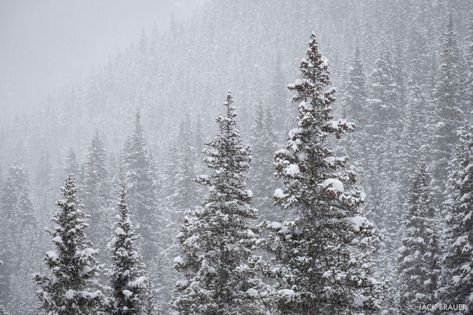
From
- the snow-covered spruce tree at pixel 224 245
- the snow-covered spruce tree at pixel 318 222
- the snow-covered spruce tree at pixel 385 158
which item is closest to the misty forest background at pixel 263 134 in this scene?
the snow-covered spruce tree at pixel 385 158

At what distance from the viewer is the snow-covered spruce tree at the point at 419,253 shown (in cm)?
2281

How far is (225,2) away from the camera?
6747 inches

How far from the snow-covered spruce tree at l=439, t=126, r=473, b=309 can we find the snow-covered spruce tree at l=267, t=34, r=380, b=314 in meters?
7.28

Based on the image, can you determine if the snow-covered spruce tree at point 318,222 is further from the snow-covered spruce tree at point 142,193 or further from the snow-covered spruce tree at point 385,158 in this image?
the snow-covered spruce tree at point 142,193

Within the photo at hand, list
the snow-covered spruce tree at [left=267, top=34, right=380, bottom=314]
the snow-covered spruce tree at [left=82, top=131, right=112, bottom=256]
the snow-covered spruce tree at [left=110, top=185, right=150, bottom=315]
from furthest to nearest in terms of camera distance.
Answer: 1. the snow-covered spruce tree at [left=82, top=131, right=112, bottom=256]
2. the snow-covered spruce tree at [left=110, top=185, right=150, bottom=315]
3. the snow-covered spruce tree at [left=267, top=34, right=380, bottom=314]

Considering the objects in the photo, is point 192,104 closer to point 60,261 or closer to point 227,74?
point 227,74

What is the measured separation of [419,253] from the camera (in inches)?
948

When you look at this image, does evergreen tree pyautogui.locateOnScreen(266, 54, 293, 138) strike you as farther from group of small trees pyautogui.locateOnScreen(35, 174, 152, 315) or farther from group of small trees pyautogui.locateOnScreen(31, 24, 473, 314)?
group of small trees pyautogui.locateOnScreen(35, 174, 152, 315)

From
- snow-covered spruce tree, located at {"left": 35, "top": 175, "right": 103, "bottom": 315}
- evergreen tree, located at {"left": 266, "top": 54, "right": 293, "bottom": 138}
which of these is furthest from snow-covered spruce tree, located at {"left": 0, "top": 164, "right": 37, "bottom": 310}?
snow-covered spruce tree, located at {"left": 35, "top": 175, "right": 103, "bottom": 315}

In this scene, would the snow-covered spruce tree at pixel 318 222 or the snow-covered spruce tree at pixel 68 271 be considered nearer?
the snow-covered spruce tree at pixel 318 222

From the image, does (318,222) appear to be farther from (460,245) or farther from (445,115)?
(445,115)

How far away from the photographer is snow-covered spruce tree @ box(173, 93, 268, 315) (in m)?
16.9

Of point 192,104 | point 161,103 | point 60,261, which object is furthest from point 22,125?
point 60,261

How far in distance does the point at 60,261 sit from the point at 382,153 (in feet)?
138
